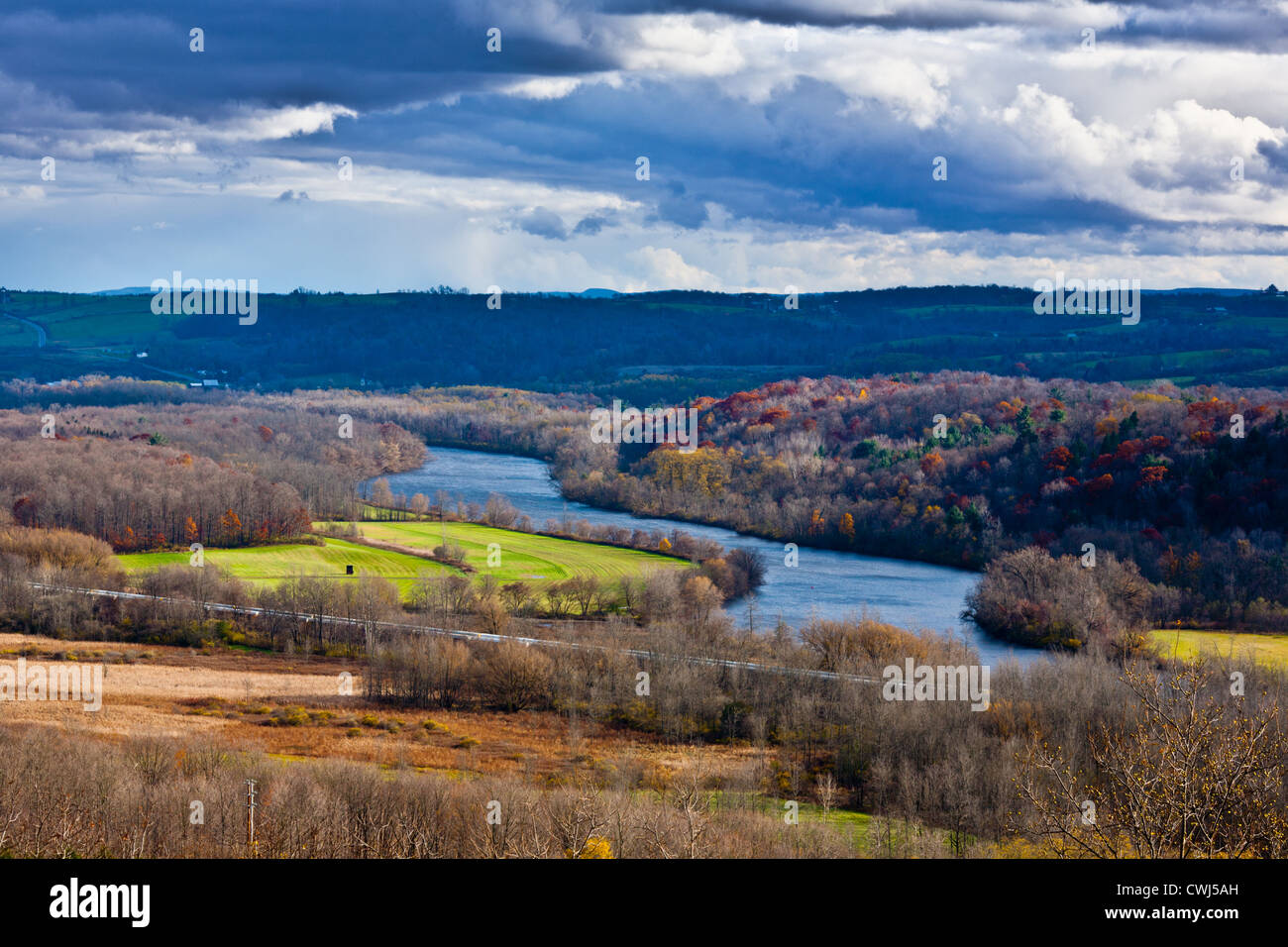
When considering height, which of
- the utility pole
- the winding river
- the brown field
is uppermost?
the utility pole

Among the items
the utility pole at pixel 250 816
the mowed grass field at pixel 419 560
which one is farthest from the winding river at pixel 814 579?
the utility pole at pixel 250 816

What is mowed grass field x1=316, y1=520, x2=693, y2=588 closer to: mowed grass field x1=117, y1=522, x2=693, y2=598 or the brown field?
mowed grass field x1=117, y1=522, x2=693, y2=598

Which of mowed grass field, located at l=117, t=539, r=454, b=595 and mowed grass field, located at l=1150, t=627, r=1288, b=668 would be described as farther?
mowed grass field, located at l=117, t=539, r=454, b=595

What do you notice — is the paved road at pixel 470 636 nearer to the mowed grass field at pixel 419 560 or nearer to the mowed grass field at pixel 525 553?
the mowed grass field at pixel 419 560

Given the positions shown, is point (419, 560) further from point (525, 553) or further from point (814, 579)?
point (814, 579)

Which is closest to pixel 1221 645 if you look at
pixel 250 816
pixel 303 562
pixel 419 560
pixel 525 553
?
pixel 525 553

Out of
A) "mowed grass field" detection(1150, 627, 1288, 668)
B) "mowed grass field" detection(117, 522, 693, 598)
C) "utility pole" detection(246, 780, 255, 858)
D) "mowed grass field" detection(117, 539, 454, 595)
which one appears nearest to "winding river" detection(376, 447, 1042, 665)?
"mowed grass field" detection(1150, 627, 1288, 668)
